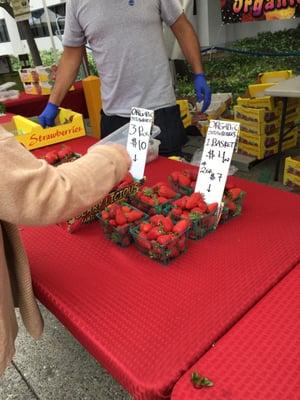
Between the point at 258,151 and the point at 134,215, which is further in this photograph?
the point at 258,151

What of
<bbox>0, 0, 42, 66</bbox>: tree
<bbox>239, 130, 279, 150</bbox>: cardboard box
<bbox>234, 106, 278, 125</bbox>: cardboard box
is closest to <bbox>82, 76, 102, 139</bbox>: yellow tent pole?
<bbox>234, 106, 278, 125</bbox>: cardboard box

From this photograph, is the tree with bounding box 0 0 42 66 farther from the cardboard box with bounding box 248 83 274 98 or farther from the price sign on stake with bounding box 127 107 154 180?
the price sign on stake with bounding box 127 107 154 180

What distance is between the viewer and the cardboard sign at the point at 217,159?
1223mm

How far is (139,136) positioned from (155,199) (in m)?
0.36

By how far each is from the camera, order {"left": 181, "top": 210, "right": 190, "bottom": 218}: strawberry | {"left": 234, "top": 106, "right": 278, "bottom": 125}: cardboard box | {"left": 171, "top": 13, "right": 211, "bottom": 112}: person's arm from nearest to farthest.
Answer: {"left": 181, "top": 210, "right": 190, "bottom": 218}: strawberry → {"left": 171, "top": 13, "right": 211, "bottom": 112}: person's arm → {"left": 234, "top": 106, "right": 278, "bottom": 125}: cardboard box

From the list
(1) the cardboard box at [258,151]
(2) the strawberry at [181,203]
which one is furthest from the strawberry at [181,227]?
(1) the cardboard box at [258,151]

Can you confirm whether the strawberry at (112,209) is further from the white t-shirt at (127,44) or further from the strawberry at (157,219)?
the white t-shirt at (127,44)

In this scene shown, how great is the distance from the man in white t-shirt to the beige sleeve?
1.43m

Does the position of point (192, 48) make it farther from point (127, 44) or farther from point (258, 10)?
point (258, 10)

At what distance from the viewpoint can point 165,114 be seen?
7.41 feet

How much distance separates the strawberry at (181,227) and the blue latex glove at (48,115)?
5.17 feet

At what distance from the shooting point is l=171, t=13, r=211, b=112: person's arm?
234cm

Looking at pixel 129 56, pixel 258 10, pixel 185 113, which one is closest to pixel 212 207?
pixel 129 56

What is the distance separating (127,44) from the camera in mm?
2146
